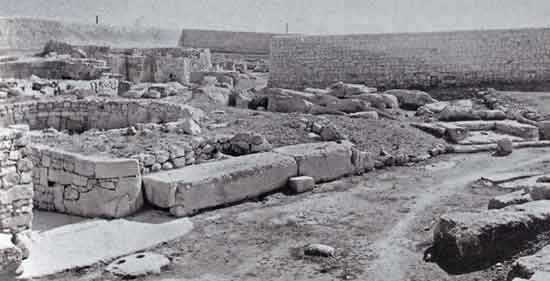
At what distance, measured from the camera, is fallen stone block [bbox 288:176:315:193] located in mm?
8305

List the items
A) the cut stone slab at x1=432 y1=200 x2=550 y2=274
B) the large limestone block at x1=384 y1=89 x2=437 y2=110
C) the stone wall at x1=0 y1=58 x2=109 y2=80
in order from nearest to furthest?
the cut stone slab at x1=432 y1=200 x2=550 y2=274
the large limestone block at x1=384 y1=89 x2=437 y2=110
the stone wall at x1=0 y1=58 x2=109 y2=80

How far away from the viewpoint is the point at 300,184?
8.33 meters

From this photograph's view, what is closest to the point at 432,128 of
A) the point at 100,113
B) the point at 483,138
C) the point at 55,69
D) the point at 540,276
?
the point at 483,138

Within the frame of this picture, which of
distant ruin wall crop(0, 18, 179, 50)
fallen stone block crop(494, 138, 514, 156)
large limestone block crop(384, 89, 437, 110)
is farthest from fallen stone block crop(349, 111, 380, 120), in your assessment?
distant ruin wall crop(0, 18, 179, 50)

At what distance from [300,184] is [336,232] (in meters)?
Answer: 1.72

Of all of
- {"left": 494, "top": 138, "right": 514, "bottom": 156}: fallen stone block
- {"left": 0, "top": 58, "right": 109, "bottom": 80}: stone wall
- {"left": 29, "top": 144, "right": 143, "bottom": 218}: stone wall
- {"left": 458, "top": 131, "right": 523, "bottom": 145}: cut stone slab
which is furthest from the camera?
{"left": 0, "top": 58, "right": 109, "bottom": 80}: stone wall

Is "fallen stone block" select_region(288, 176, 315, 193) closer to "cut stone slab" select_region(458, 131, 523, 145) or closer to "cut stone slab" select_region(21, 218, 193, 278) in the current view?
"cut stone slab" select_region(21, 218, 193, 278)

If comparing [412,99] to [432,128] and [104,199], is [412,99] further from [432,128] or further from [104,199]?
[104,199]

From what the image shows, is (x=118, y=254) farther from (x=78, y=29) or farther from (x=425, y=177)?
(x=78, y=29)

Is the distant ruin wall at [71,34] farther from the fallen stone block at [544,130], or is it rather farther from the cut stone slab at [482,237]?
the cut stone slab at [482,237]

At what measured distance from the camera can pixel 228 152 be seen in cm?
927

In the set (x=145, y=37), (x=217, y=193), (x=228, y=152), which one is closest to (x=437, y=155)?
(x=228, y=152)

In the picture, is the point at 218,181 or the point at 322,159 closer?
the point at 218,181

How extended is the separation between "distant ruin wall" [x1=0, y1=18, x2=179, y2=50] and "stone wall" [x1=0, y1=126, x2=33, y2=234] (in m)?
24.1
